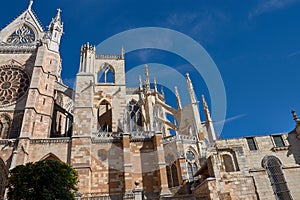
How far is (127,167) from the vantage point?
16.8 metres

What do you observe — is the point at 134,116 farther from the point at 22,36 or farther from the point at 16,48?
the point at 22,36

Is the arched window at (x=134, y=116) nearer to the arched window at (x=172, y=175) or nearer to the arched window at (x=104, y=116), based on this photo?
the arched window at (x=104, y=116)

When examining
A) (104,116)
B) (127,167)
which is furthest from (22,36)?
(127,167)

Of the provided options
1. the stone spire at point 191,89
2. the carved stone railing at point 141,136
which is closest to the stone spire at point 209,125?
the stone spire at point 191,89

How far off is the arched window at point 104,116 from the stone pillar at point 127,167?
6.66 meters

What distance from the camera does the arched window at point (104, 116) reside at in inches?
976

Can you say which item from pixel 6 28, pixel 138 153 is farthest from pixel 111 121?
pixel 6 28

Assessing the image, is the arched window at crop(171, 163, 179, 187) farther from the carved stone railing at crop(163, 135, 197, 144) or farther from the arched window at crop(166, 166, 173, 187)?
the carved stone railing at crop(163, 135, 197, 144)

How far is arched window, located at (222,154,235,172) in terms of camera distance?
14.1 metres

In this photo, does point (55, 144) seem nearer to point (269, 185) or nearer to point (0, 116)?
point (0, 116)

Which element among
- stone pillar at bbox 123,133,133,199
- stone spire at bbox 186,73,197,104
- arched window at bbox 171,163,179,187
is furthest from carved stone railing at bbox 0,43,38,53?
arched window at bbox 171,163,179,187

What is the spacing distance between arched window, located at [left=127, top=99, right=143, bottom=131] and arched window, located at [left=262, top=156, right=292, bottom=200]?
13.7 metres

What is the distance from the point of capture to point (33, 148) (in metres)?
17.1

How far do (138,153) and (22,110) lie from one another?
1177cm
